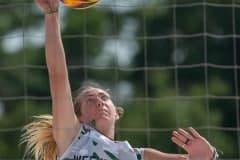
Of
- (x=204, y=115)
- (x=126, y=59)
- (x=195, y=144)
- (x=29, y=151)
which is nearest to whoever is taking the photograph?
(x=195, y=144)

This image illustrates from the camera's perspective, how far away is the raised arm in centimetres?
444

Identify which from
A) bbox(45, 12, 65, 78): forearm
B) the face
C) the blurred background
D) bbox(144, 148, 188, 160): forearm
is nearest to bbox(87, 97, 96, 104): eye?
the face

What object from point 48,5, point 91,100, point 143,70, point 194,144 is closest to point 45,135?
point 91,100

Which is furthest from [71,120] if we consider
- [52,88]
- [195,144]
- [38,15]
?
[38,15]

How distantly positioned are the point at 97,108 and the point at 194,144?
456 millimetres

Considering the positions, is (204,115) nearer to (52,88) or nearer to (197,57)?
(197,57)

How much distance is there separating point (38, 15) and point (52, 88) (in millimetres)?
8848

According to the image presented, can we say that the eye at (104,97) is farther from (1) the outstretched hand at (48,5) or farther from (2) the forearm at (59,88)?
(1) the outstretched hand at (48,5)

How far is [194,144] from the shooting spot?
436cm

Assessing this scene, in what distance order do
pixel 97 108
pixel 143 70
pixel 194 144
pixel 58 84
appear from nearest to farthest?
pixel 194 144, pixel 58 84, pixel 97 108, pixel 143 70

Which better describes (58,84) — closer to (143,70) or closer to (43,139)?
(43,139)

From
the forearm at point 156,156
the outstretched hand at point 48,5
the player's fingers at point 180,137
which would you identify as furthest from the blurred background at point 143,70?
the player's fingers at point 180,137

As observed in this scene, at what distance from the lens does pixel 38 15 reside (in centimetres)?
1326

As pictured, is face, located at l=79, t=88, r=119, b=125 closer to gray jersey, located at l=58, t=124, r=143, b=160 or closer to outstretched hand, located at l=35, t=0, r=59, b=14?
gray jersey, located at l=58, t=124, r=143, b=160
